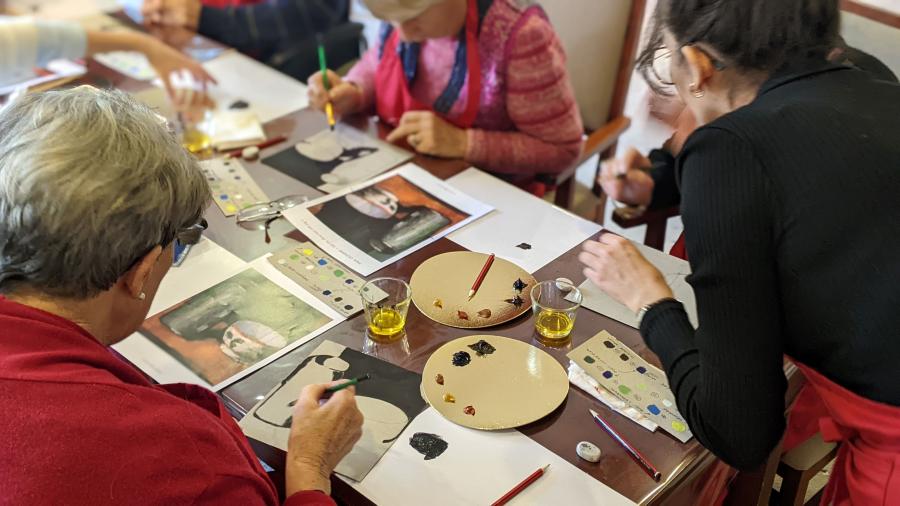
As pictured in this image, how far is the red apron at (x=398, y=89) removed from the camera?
1.90 m

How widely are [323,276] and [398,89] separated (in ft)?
2.53

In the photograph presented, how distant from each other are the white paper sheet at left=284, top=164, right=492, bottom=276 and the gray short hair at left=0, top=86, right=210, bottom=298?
1.83ft

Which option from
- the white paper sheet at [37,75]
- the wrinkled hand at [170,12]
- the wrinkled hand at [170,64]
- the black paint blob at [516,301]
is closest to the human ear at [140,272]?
the black paint blob at [516,301]

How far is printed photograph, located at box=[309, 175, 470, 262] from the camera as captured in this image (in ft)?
5.01

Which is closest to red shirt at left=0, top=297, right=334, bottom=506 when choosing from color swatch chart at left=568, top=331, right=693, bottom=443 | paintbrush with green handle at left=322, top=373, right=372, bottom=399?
paintbrush with green handle at left=322, top=373, right=372, bottom=399

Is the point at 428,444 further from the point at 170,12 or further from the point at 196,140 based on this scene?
the point at 170,12

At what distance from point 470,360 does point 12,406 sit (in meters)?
0.66

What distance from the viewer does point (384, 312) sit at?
51.9 inches

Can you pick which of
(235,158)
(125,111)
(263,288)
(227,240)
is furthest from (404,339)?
(235,158)

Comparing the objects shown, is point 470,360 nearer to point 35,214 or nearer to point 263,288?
point 263,288

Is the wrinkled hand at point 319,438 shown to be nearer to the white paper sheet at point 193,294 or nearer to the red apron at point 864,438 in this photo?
the white paper sheet at point 193,294

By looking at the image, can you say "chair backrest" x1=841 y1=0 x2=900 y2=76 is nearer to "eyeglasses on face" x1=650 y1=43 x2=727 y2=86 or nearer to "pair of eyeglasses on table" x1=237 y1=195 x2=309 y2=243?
"eyeglasses on face" x1=650 y1=43 x2=727 y2=86

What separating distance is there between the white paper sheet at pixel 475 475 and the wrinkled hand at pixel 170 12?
1869 millimetres

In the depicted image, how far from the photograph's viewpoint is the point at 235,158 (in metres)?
1.81
